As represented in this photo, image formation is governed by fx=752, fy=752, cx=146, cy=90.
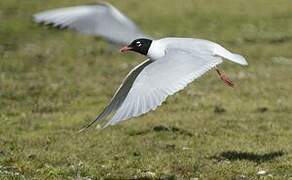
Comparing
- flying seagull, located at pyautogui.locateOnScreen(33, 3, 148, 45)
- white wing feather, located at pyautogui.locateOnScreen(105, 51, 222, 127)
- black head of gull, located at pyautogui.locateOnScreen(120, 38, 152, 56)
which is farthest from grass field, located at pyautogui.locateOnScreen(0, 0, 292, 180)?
white wing feather, located at pyautogui.locateOnScreen(105, 51, 222, 127)

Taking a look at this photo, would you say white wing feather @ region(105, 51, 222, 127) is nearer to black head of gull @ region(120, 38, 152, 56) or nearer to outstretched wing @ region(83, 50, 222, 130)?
outstretched wing @ region(83, 50, 222, 130)

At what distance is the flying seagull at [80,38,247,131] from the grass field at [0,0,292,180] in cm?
191

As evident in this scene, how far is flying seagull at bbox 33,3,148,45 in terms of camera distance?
13.6m

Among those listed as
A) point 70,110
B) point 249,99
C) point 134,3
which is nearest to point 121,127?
point 70,110

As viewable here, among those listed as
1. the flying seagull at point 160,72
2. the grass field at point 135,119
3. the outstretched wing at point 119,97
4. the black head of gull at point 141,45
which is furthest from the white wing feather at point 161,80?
the grass field at point 135,119

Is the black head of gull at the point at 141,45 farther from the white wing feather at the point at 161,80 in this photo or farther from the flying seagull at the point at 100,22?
the flying seagull at the point at 100,22

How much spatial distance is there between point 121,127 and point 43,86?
5869 millimetres

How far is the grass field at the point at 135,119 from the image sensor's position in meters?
12.9

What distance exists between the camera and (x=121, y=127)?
17.0 metres

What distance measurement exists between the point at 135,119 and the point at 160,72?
7.71m

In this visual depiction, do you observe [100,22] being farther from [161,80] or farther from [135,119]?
[135,119]

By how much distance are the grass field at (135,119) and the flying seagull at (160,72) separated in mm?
1912

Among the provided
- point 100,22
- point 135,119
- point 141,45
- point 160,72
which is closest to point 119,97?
point 160,72

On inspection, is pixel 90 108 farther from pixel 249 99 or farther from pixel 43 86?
pixel 249 99
